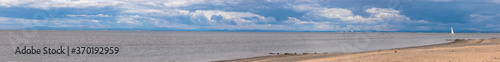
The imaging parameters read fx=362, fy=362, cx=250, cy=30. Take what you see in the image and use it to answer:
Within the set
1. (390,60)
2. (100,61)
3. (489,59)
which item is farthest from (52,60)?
(489,59)

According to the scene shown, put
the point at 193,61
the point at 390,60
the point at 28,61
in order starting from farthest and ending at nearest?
the point at 193,61
the point at 28,61
the point at 390,60

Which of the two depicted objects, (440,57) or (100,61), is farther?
(100,61)

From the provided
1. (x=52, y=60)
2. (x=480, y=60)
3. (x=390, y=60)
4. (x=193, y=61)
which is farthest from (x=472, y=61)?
(x=52, y=60)

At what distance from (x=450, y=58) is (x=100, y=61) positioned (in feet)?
62.5

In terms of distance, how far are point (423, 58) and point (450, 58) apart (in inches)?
37.7

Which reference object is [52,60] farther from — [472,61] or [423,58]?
[472,61]

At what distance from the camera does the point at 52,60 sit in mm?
22859

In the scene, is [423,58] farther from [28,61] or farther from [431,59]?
[28,61]

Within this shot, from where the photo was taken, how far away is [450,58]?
43.3ft

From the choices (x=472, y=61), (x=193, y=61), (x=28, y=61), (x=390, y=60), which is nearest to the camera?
(x=472, y=61)

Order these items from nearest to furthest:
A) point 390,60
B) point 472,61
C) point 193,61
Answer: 1. point 472,61
2. point 390,60
3. point 193,61

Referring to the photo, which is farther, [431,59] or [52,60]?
[52,60]

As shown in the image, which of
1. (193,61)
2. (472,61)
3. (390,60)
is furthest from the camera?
(193,61)

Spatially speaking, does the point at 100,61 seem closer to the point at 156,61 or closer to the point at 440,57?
the point at 156,61
